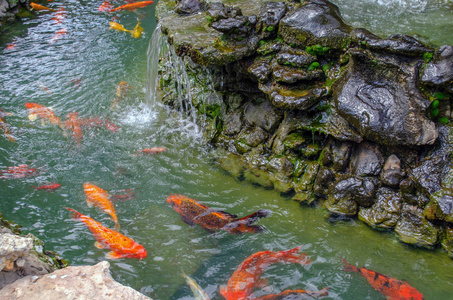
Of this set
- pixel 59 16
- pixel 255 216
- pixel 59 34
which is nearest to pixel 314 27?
pixel 255 216

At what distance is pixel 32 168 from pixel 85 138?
1.16 m

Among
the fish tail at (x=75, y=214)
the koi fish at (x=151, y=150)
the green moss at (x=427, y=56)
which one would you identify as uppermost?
the green moss at (x=427, y=56)

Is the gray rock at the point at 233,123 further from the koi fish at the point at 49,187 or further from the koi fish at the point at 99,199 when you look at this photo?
the koi fish at the point at 49,187

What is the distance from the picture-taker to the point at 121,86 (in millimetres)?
8266

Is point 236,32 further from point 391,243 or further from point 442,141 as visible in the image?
point 391,243

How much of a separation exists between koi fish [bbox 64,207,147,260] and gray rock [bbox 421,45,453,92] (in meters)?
4.33

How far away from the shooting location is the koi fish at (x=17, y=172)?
221 inches

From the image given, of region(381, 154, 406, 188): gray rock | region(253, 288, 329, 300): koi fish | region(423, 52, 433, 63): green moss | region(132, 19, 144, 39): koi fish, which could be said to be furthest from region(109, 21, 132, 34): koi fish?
region(253, 288, 329, 300): koi fish

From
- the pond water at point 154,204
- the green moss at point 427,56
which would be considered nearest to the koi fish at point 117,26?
the pond water at point 154,204

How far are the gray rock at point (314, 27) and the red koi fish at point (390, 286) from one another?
3222 mm

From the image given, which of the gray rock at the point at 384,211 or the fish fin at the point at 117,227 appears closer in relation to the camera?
the gray rock at the point at 384,211

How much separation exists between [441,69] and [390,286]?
275 cm

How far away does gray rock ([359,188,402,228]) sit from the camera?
4605mm

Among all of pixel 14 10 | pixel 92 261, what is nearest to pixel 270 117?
pixel 92 261
